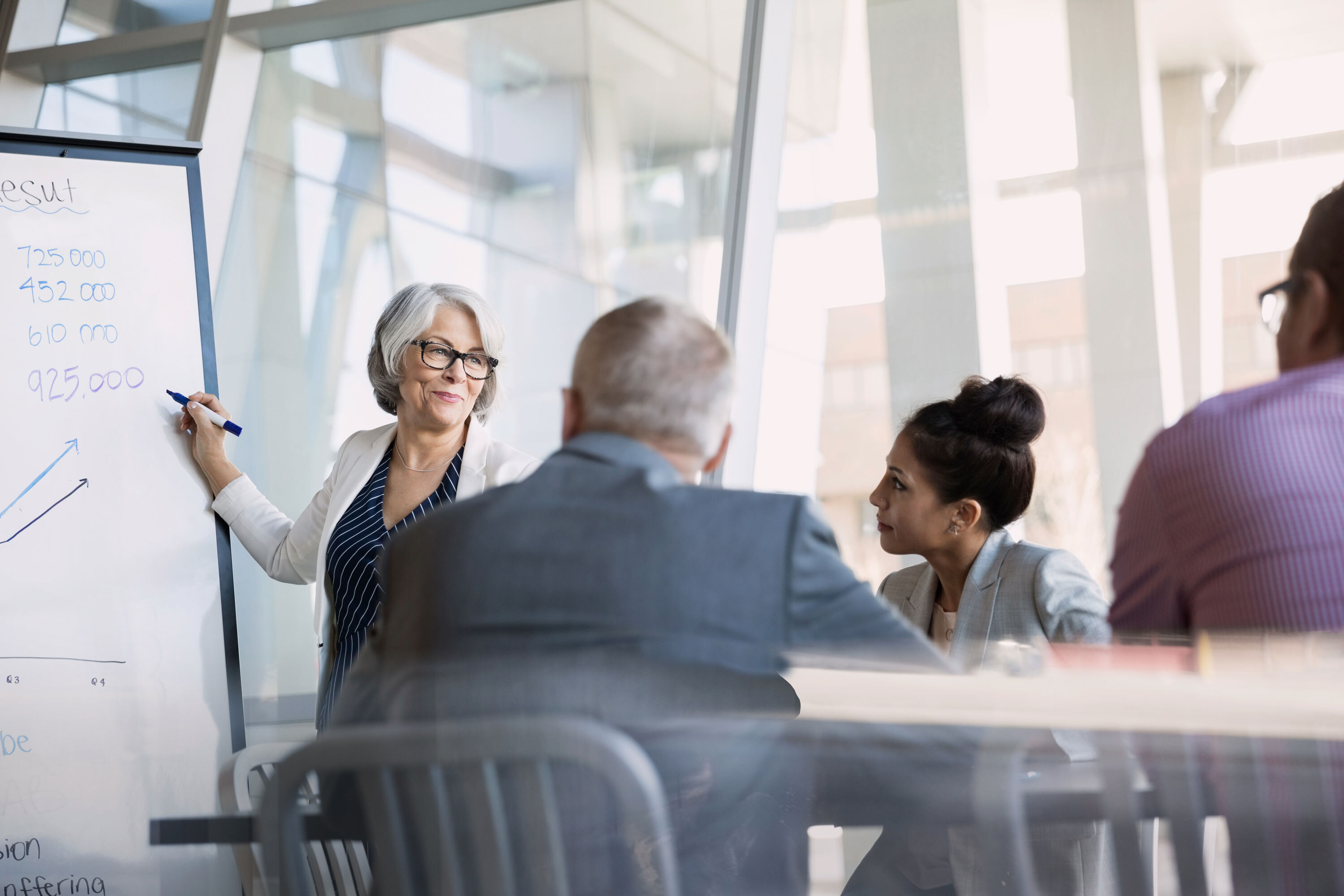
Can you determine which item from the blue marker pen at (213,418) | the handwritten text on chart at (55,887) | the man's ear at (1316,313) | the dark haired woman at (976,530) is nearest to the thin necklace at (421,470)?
the blue marker pen at (213,418)

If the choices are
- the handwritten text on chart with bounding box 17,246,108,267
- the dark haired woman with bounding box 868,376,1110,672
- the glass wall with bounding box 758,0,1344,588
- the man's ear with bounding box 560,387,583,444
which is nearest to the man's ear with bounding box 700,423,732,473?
the man's ear with bounding box 560,387,583,444

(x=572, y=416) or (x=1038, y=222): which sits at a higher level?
(x=1038, y=222)

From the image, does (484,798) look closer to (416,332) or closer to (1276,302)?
(1276,302)

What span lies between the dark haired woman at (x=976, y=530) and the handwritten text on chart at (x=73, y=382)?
57.5 inches

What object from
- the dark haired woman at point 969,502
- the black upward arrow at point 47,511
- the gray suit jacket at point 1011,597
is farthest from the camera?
the black upward arrow at point 47,511

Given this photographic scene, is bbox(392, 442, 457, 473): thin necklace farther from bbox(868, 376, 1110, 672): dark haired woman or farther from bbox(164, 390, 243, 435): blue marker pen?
bbox(868, 376, 1110, 672): dark haired woman

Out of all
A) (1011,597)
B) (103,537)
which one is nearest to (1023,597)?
(1011,597)

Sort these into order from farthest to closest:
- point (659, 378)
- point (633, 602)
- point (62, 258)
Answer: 1. point (62, 258)
2. point (659, 378)
3. point (633, 602)

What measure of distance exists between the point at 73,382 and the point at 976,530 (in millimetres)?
1704

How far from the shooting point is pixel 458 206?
2928mm

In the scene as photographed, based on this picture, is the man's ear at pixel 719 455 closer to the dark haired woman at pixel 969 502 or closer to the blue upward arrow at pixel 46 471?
the dark haired woman at pixel 969 502

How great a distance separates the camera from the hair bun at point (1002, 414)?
1.82 metres

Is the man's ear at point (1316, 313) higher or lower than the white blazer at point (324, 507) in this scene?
higher

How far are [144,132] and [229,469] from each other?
1.68 metres
